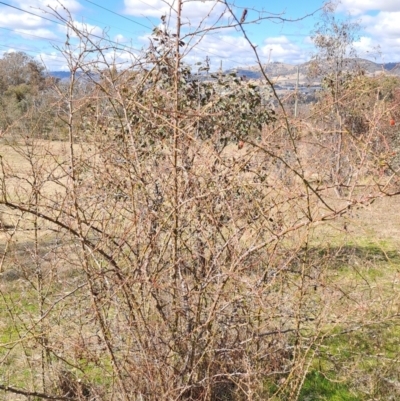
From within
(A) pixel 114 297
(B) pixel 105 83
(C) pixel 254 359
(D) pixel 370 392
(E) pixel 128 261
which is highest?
(B) pixel 105 83

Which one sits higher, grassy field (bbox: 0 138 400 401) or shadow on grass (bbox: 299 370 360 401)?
grassy field (bbox: 0 138 400 401)

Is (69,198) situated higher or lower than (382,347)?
higher

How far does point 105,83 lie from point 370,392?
331 centimetres

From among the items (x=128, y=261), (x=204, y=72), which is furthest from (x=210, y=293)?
(x=204, y=72)

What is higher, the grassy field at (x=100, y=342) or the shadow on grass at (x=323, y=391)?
the grassy field at (x=100, y=342)

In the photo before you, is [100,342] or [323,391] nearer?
[100,342]

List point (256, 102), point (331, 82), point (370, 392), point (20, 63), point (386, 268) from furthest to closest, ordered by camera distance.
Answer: point (20, 63) < point (331, 82) < point (386, 268) < point (256, 102) < point (370, 392)

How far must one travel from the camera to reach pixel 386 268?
802 centimetres

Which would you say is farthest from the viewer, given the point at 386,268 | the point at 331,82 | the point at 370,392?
the point at 331,82

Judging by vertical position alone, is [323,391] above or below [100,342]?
below

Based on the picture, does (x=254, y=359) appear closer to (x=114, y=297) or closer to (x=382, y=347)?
(x=114, y=297)

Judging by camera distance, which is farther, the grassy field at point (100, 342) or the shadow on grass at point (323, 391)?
the shadow on grass at point (323, 391)

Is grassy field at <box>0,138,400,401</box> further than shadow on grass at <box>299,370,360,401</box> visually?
No

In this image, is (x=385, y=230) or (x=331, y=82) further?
(x=331, y=82)
